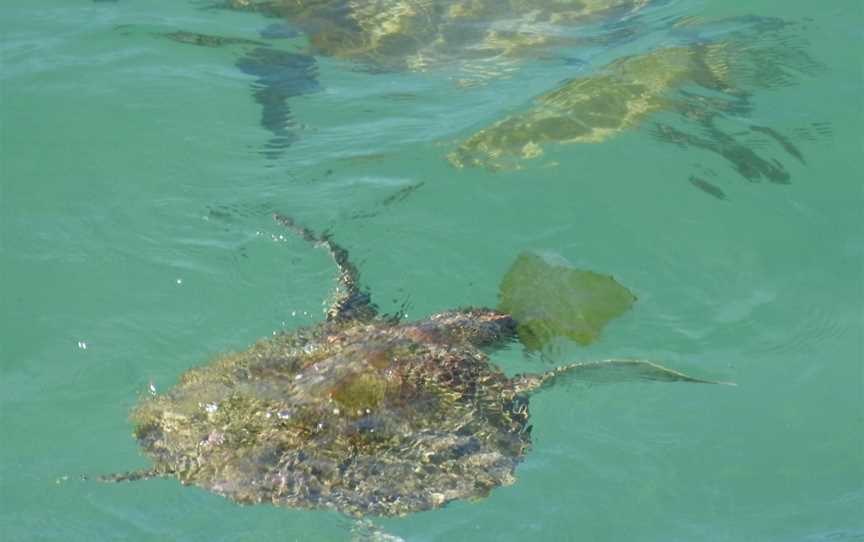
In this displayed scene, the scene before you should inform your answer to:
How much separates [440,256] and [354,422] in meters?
1.91

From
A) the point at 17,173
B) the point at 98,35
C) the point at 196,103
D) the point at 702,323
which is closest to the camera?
the point at 702,323

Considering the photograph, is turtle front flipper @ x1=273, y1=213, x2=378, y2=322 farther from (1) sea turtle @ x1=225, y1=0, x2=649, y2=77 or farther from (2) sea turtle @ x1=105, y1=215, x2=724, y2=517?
(1) sea turtle @ x1=225, y1=0, x2=649, y2=77

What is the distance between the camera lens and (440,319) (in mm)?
4324

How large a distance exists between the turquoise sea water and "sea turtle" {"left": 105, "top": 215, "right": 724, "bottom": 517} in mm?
327

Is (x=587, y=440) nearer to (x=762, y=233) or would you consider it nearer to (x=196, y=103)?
(x=762, y=233)

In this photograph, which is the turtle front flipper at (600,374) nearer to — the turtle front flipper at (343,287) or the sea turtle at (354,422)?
the sea turtle at (354,422)

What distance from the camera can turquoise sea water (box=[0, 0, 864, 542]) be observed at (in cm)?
421

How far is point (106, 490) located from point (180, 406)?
652 millimetres

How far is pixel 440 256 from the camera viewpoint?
5352mm

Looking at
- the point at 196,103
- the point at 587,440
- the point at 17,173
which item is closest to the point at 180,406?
the point at 587,440

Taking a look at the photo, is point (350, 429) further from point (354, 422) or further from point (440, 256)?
point (440, 256)

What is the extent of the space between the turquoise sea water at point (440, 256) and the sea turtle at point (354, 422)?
1.07 feet

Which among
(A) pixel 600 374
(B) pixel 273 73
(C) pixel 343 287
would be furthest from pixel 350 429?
(B) pixel 273 73

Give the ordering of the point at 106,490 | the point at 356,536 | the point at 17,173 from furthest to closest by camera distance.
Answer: the point at 17,173
the point at 106,490
the point at 356,536
